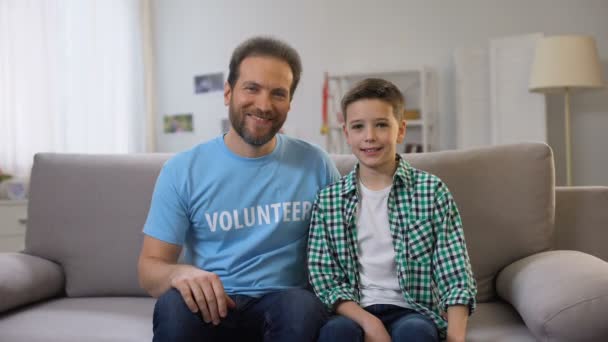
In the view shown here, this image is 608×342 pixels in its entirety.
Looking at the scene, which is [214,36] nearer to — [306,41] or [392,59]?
[306,41]

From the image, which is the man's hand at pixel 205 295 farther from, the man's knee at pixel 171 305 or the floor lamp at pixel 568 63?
the floor lamp at pixel 568 63

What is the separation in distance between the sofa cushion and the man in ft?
1.11

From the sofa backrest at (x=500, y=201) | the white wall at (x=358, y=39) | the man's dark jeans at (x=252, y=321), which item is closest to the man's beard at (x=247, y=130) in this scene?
the man's dark jeans at (x=252, y=321)

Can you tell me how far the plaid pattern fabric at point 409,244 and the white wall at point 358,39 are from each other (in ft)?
9.80

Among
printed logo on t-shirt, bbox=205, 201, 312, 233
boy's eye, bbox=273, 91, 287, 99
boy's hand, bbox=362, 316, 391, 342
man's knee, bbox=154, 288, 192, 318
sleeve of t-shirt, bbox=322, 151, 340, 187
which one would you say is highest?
boy's eye, bbox=273, 91, 287, 99

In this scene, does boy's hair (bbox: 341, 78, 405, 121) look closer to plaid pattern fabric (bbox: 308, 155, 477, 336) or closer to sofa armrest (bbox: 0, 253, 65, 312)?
plaid pattern fabric (bbox: 308, 155, 477, 336)

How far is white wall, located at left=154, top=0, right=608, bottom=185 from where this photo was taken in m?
4.10

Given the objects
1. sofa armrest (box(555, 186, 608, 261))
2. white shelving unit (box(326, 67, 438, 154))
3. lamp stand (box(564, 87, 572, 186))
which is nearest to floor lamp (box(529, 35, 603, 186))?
lamp stand (box(564, 87, 572, 186))

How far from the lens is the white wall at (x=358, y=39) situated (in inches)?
161

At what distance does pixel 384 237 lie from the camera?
4.80 feet

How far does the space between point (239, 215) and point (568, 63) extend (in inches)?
111

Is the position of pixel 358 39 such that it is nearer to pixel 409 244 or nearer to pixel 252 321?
pixel 409 244

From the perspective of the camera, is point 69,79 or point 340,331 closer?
point 340,331

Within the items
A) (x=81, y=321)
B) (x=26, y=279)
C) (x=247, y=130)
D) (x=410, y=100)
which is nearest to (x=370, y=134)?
(x=247, y=130)
